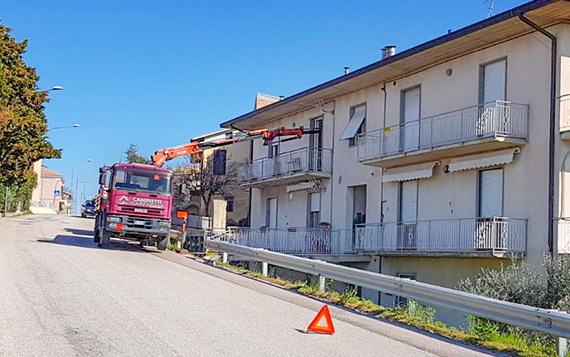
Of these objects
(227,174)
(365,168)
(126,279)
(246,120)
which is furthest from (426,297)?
(227,174)

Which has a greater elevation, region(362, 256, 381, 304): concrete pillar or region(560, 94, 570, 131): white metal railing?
region(560, 94, 570, 131): white metal railing

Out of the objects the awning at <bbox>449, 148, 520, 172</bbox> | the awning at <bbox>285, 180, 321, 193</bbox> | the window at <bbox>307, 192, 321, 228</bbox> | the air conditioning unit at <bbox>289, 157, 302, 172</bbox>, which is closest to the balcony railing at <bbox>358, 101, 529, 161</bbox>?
the awning at <bbox>449, 148, 520, 172</bbox>

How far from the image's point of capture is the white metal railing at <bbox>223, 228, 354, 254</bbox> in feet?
82.8

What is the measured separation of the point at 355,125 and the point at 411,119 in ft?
11.3

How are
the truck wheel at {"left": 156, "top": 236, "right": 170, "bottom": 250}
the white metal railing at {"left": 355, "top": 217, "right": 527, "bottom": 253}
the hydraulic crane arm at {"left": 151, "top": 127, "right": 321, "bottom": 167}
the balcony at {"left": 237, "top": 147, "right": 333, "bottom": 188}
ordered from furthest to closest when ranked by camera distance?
the balcony at {"left": 237, "top": 147, "right": 333, "bottom": 188}
the hydraulic crane arm at {"left": 151, "top": 127, "right": 321, "bottom": 167}
the truck wheel at {"left": 156, "top": 236, "right": 170, "bottom": 250}
the white metal railing at {"left": 355, "top": 217, "right": 527, "bottom": 253}

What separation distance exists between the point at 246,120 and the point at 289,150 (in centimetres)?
420

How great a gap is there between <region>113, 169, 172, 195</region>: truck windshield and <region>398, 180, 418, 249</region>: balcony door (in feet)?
27.2

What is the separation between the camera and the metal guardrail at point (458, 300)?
8.95 metres

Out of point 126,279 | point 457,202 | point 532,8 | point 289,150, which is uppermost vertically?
point 532,8

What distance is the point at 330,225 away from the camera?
27.4m

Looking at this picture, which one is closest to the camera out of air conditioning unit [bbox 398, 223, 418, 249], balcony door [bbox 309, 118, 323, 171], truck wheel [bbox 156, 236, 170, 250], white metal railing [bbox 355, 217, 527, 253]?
white metal railing [bbox 355, 217, 527, 253]

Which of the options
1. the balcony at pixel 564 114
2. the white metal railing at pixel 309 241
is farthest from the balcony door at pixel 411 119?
the balcony at pixel 564 114

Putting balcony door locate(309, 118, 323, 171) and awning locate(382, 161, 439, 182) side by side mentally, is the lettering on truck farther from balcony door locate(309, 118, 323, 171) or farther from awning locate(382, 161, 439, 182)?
awning locate(382, 161, 439, 182)

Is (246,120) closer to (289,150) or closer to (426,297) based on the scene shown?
(289,150)
